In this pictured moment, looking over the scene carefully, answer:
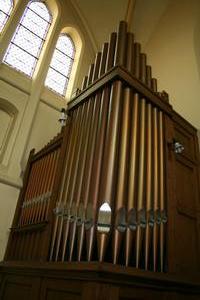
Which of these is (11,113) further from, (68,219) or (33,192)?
(68,219)

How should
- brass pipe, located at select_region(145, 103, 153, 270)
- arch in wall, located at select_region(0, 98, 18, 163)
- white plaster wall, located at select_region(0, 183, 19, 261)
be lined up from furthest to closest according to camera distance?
arch in wall, located at select_region(0, 98, 18, 163)
white plaster wall, located at select_region(0, 183, 19, 261)
brass pipe, located at select_region(145, 103, 153, 270)

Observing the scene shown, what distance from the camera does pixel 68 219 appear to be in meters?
2.88

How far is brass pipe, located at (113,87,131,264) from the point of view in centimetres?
251

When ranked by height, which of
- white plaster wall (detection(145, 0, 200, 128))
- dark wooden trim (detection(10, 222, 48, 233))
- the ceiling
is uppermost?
the ceiling

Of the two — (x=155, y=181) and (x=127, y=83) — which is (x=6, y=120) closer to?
(x=127, y=83)

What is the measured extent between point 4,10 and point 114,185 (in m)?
5.82

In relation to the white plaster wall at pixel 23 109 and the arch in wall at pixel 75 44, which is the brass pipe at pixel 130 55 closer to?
the white plaster wall at pixel 23 109

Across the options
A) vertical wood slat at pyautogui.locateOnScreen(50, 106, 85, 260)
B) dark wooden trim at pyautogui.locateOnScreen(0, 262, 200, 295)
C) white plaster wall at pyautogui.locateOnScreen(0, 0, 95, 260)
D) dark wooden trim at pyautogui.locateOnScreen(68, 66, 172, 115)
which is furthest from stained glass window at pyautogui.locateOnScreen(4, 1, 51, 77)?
dark wooden trim at pyautogui.locateOnScreen(0, 262, 200, 295)

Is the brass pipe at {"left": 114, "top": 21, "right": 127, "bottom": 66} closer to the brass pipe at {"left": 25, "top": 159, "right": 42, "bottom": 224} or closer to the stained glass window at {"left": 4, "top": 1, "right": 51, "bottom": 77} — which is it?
the brass pipe at {"left": 25, "top": 159, "right": 42, "bottom": 224}

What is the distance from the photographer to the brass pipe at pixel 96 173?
253 centimetres

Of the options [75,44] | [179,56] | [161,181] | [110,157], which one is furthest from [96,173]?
[75,44]

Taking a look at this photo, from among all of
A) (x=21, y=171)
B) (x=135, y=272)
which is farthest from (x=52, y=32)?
(x=135, y=272)

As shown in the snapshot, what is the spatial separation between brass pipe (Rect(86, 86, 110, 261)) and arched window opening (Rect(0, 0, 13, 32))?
4229 mm

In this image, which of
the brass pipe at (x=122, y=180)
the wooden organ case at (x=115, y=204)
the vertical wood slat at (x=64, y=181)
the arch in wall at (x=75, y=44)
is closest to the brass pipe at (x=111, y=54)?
the wooden organ case at (x=115, y=204)
